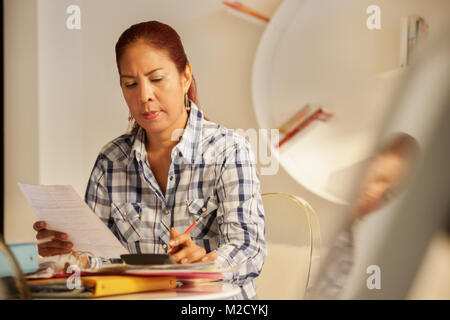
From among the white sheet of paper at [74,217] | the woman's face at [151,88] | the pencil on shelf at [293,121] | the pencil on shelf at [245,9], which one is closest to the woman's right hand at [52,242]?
the white sheet of paper at [74,217]

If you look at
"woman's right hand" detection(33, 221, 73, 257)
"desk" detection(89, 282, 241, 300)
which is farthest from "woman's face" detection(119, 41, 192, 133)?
"desk" detection(89, 282, 241, 300)

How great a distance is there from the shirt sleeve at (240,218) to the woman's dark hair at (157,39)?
0.29 meters

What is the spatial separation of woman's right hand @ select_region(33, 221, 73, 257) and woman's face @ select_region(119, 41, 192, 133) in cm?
38

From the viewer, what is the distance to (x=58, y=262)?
38.7 inches

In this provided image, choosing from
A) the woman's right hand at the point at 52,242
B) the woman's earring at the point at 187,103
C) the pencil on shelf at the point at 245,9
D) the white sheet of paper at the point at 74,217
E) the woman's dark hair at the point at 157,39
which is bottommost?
the woman's right hand at the point at 52,242

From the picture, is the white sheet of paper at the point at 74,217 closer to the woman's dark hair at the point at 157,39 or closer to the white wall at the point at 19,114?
the woman's dark hair at the point at 157,39

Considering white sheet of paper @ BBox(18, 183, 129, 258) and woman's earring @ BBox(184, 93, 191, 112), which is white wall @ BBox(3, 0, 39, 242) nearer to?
woman's earring @ BBox(184, 93, 191, 112)

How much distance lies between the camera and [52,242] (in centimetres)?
101

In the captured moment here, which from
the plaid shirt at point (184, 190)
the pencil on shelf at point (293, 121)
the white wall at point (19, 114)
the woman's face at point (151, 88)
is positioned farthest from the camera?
the white wall at point (19, 114)

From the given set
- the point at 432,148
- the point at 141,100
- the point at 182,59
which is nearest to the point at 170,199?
the point at 141,100

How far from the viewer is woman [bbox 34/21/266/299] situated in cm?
116

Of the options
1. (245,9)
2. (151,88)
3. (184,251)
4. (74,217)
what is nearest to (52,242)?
(74,217)

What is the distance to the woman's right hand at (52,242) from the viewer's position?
99cm

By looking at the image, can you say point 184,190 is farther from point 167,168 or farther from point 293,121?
point 293,121
